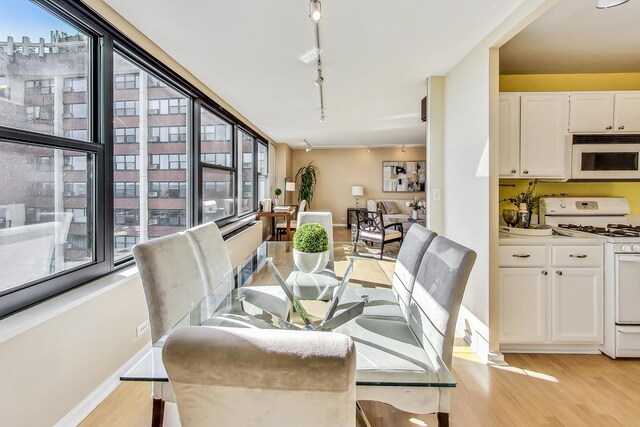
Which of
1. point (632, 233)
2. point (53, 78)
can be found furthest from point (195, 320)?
point (632, 233)

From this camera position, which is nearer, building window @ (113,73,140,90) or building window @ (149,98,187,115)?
building window @ (113,73,140,90)

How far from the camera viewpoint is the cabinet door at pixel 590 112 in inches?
94.8

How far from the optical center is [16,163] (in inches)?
57.4

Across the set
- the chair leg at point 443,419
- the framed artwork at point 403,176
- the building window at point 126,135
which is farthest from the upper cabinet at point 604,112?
the framed artwork at point 403,176

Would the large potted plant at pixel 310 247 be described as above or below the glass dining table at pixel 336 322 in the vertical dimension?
above

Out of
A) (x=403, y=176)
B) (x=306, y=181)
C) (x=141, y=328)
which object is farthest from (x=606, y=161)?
(x=306, y=181)

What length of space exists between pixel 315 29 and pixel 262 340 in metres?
2.16

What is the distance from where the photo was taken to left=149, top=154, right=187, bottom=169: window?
271cm

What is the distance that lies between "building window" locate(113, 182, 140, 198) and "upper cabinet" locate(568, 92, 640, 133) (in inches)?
137

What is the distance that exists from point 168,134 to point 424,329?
9.20ft

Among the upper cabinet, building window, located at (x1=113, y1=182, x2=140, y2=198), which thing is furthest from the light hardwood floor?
the upper cabinet

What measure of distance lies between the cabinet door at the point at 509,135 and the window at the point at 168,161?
293 cm

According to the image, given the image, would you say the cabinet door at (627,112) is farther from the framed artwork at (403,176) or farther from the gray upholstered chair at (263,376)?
the framed artwork at (403,176)

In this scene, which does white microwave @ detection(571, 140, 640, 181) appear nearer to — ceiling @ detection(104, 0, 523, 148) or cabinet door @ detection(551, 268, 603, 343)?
cabinet door @ detection(551, 268, 603, 343)
